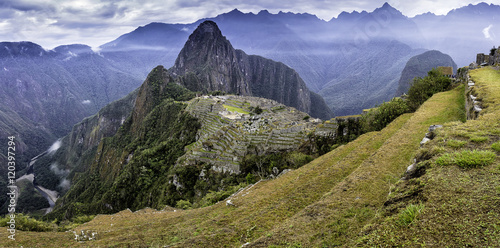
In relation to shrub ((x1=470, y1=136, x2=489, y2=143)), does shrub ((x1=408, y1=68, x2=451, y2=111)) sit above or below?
above

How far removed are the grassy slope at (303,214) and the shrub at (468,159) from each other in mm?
2253

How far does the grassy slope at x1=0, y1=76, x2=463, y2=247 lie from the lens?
8.25 meters

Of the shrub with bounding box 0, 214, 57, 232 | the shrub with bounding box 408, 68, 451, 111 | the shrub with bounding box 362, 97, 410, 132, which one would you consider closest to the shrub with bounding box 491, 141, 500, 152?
the shrub with bounding box 362, 97, 410, 132

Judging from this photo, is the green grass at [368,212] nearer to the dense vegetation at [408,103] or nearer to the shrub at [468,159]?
the shrub at [468,159]

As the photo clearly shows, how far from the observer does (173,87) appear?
128 meters

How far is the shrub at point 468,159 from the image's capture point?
7.63m

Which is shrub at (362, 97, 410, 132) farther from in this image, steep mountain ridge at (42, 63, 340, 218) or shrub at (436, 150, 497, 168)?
shrub at (436, 150, 497, 168)

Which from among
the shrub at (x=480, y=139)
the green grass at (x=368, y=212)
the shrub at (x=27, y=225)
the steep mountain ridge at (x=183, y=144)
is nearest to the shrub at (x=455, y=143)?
the green grass at (x=368, y=212)

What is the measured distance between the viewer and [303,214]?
30.7ft

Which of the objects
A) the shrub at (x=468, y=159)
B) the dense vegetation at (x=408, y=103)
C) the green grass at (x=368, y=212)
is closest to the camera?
the green grass at (x=368, y=212)

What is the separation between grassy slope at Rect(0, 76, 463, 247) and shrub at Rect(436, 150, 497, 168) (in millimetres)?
2253

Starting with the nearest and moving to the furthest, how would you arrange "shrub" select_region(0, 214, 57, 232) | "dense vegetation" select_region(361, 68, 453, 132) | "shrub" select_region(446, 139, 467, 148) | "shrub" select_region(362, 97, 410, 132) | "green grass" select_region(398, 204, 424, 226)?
"green grass" select_region(398, 204, 424, 226) < "shrub" select_region(446, 139, 467, 148) < "shrub" select_region(0, 214, 57, 232) < "shrub" select_region(362, 97, 410, 132) < "dense vegetation" select_region(361, 68, 453, 132)

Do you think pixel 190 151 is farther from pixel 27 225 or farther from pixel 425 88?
pixel 425 88

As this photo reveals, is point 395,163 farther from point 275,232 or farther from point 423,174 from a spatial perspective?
point 275,232
